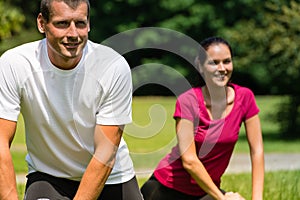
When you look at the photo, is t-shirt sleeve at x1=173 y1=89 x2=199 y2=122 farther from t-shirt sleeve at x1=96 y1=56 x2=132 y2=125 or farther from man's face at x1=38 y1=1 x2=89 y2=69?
man's face at x1=38 y1=1 x2=89 y2=69

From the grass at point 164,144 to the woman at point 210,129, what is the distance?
39 cm

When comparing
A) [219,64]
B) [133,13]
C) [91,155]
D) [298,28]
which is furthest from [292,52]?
[133,13]

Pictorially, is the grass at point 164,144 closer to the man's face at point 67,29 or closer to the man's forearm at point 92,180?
the man's forearm at point 92,180

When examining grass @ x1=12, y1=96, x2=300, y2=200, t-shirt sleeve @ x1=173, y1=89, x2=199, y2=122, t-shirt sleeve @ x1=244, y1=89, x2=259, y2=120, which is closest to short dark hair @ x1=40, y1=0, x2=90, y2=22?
t-shirt sleeve @ x1=173, y1=89, x2=199, y2=122

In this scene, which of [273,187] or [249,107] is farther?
[273,187]

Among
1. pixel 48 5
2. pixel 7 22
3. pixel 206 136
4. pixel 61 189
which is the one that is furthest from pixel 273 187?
pixel 7 22

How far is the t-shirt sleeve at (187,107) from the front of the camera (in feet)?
17.7

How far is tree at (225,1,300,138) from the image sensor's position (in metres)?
18.3

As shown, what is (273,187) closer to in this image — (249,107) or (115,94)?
(249,107)

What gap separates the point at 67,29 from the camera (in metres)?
4.27

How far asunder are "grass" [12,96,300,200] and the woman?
389 millimetres

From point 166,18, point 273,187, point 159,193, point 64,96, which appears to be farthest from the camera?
point 166,18

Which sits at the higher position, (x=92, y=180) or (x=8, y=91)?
(x=8, y=91)

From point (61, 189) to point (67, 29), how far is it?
1.01 meters
